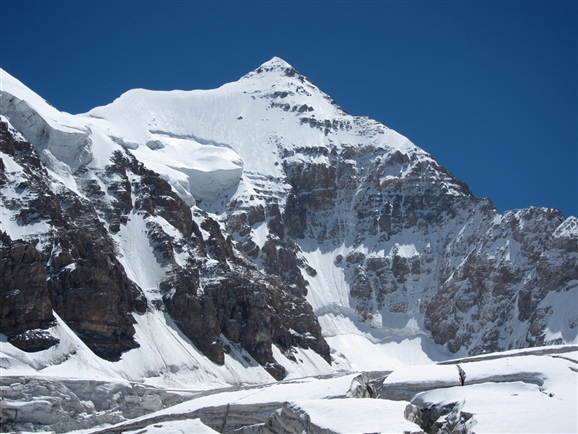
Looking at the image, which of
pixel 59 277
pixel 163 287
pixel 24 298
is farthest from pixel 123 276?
pixel 24 298

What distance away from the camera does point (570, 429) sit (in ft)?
98.8

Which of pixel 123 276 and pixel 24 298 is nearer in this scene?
pixel 24 298

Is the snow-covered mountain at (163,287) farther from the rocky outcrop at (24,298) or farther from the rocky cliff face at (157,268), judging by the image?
the rocky cliff face at (157,268)

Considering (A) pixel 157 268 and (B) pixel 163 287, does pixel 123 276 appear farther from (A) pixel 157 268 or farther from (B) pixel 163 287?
(A) pixel 157 268

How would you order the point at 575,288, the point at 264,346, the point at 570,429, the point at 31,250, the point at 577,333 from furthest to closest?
1. the point at 575,288
2. the point at 577,333
3. the point at 264,346
4. the point at 31,250
5. the point at 570,429

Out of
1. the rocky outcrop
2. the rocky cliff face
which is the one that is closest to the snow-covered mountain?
the rocky outcrop

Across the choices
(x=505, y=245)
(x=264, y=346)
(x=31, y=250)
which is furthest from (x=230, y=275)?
(x=505, y=245)

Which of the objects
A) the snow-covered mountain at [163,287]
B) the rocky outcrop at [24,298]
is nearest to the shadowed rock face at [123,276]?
the rocky outcrop at [24,298]

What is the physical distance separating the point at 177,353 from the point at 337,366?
57351mm

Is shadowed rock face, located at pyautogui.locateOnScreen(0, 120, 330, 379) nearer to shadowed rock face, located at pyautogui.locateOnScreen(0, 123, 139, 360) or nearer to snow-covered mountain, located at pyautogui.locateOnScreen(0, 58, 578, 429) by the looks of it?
shadowed rock face, located at pyautogui.locateOnScreen(0, 123, 139, 360)

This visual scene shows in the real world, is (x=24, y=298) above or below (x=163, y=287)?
below

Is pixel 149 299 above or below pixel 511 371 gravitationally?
above

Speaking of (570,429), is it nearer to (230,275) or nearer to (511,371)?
(511,371)

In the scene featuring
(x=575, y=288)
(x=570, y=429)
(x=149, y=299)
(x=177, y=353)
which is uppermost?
(x=575, y=288)
